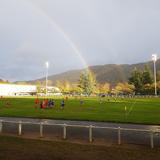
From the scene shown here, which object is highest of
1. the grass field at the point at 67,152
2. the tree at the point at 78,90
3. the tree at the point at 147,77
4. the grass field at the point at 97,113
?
the tree at the point at 147,77

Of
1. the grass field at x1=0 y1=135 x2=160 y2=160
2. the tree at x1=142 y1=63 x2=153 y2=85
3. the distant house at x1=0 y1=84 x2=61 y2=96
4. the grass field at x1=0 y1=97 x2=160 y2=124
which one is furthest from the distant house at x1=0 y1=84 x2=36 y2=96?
the grass field at x1=0 y1=135 x2=160 y2=160

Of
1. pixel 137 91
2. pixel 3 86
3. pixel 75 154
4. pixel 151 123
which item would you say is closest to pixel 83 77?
pixel 137 91

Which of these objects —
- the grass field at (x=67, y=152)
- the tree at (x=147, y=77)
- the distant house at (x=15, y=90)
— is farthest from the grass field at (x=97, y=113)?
the tree at (x=147, y=77)

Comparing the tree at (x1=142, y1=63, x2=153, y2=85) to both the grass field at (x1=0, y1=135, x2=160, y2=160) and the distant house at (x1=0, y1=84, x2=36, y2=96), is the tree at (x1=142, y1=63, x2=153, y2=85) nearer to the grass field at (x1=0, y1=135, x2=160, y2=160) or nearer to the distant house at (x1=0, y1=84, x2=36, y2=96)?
the distant house at (x1=0, y1=84, x2=36, y2=96)

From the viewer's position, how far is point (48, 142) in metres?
9.48

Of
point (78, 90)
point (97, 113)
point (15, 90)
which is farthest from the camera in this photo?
point (78, 90)

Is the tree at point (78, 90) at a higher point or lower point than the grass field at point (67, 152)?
higher

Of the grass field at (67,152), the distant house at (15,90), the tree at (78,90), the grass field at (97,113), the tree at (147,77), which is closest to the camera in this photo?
the grass field at (67,152)

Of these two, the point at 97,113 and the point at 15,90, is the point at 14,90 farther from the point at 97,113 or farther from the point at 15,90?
the point at 97,113

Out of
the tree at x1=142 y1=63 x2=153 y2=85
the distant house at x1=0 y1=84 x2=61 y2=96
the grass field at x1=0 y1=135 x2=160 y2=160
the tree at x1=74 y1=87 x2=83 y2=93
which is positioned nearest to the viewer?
the grass field at x1=0 y1=135 x2=160 y2=160

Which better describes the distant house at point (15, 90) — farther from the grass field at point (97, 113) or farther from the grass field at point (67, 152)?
the grass field at point (67, 152)

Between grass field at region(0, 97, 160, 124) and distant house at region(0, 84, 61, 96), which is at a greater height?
A: distant house at region(0, 84, 61, 96)

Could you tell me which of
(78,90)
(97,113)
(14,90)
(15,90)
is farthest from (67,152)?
(15,90)

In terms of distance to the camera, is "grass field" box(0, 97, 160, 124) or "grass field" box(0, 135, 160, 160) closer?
"grass field" box(0, 135, 160, 160)
